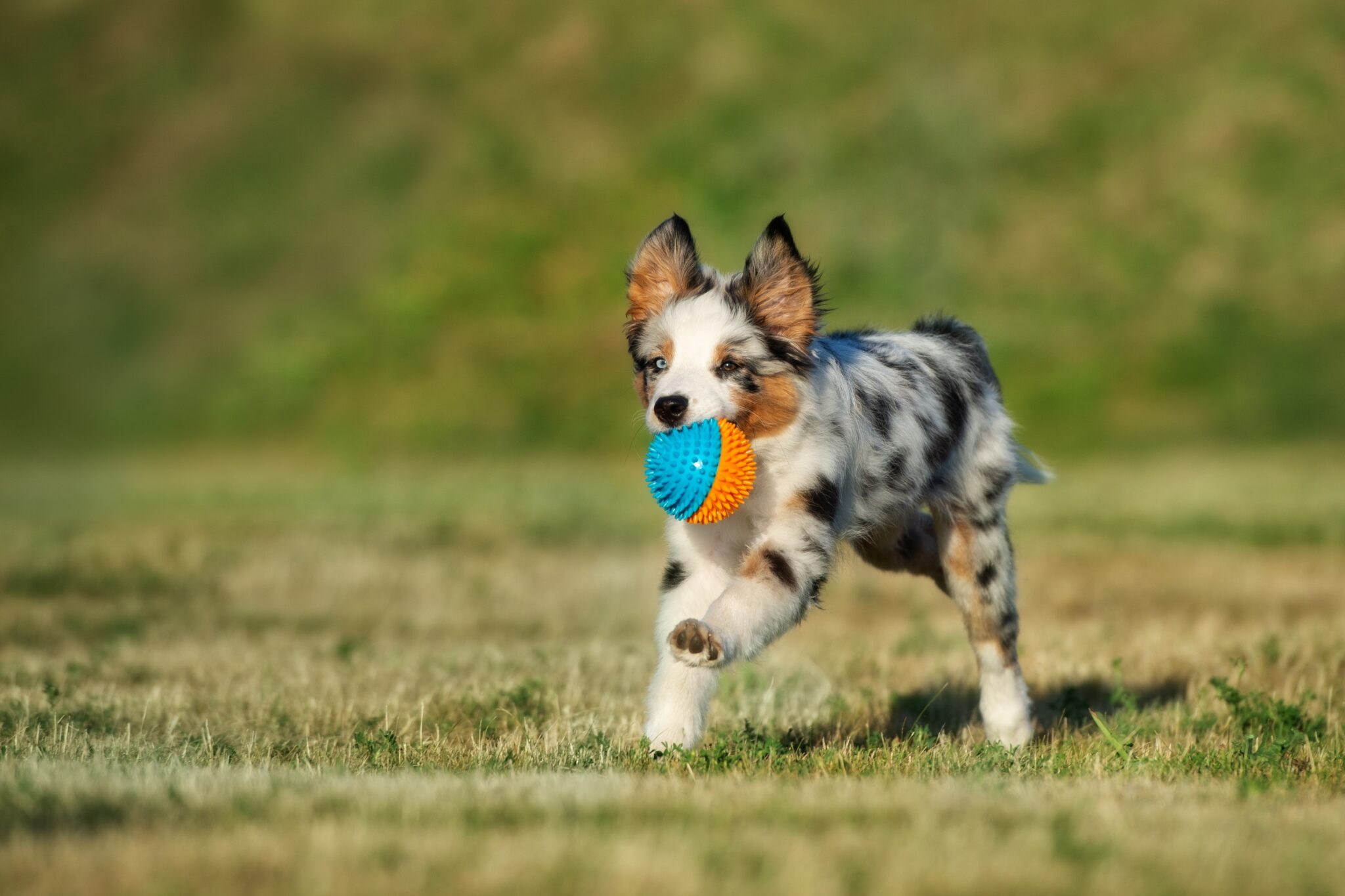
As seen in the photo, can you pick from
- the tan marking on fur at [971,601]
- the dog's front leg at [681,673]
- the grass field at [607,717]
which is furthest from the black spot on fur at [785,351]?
the tan marking on fur at [971,601]

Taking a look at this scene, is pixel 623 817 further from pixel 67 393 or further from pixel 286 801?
pixel 67 393

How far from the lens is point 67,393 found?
95.1 ft

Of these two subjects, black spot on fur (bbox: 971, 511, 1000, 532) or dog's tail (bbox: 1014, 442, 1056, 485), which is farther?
dog's tail (bbox: 1014, 442, 1056, 485)

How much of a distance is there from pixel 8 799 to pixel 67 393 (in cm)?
2615

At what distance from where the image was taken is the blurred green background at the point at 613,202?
2747 cm

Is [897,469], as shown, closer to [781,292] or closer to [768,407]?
[768,407]

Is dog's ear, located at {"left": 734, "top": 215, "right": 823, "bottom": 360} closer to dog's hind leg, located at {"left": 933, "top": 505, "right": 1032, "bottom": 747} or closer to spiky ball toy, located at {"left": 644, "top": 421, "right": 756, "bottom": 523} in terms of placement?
spiky ball toy, located at {"left": 644, "top": 421, "right": 756, "bottom": 523}

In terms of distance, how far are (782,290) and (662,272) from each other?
58 cm

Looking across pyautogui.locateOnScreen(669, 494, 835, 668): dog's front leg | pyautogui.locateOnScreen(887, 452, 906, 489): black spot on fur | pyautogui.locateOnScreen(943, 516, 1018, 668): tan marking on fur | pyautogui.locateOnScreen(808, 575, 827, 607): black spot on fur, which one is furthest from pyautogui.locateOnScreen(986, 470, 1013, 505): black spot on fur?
pyautogui.locateOnScreen(808, 575, 827, 607): black spot on fur

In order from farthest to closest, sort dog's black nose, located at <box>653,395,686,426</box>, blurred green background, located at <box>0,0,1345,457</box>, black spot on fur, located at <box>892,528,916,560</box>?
blurred green background, located at <box>0,0,1345,457</box> → black spot on fur, located at <box>892,528,916,560</box> → dog's black nose, located at <box>653,395,686,426</box>

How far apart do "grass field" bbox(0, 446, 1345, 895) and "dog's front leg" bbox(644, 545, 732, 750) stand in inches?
6.3

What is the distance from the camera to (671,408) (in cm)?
606

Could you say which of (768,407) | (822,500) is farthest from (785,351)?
(822,500)

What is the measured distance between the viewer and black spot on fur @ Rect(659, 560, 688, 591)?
6637 mm
